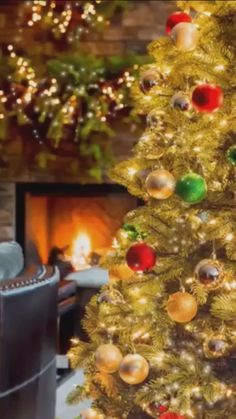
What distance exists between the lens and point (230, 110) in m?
1.94

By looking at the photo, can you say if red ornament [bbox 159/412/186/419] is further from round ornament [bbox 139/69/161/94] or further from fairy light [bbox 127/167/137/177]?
round ornament [bbox 139/69/161/94]

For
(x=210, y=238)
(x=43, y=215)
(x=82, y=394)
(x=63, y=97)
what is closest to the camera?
(x=210, y=238)

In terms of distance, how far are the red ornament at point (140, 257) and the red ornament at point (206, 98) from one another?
0.36 meters

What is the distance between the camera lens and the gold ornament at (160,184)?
1.89 meters

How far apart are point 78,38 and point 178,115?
2761 mm

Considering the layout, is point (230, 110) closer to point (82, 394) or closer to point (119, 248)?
point (119, 248)

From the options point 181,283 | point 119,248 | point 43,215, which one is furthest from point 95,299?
point 43,215

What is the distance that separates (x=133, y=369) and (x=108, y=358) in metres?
0.09

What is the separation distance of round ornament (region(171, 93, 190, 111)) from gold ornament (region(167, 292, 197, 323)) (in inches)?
17.4

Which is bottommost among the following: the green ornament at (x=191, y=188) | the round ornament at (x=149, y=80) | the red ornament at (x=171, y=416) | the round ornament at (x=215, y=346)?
the red ornament at (x=171, y=416)

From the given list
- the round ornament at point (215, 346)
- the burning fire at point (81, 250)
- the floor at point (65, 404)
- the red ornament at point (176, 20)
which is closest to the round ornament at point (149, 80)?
the red ornament at point (176, 20)

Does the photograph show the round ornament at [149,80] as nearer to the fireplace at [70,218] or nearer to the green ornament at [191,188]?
the green ornament at [191,188]

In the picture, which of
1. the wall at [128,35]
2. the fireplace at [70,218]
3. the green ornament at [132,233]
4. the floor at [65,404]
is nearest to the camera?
the green ornament at [132,233]

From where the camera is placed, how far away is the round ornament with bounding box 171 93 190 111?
6.30ft
